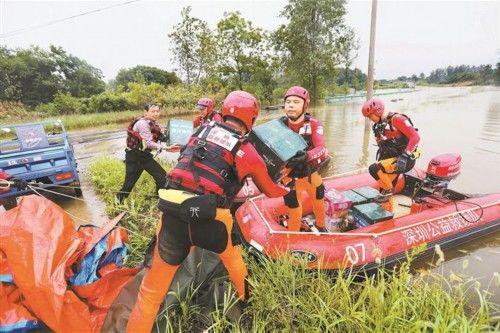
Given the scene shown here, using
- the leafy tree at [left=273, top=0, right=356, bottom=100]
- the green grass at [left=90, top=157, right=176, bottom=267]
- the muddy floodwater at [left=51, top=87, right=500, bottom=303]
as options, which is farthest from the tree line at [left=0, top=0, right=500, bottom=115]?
the green grass at [left=90, top=157, right=176, bottom=267]

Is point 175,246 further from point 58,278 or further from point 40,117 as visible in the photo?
point 40,117

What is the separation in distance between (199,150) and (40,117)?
23208mm

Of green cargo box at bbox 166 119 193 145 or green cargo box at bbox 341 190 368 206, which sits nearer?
green cargo box at bbox 341 190 368 206

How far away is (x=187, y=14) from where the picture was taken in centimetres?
2284

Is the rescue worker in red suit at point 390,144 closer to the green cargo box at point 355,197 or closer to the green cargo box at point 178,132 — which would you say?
the green cargo box at point 355,197

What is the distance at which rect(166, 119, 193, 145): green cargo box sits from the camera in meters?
5.01

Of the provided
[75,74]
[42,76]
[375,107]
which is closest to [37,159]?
[375,107]

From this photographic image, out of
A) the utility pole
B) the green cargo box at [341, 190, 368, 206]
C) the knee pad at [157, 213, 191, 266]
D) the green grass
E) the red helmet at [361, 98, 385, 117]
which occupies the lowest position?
the green grass

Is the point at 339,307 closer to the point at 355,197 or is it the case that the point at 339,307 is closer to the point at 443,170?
the point at 355,197

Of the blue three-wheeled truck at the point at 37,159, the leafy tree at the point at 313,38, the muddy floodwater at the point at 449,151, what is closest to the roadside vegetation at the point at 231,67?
the leafy tree at the point at 313,38

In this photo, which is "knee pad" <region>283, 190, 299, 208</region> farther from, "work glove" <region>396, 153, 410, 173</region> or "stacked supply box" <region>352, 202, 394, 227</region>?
"work glove" <region>396, 153, 410, 173</region>

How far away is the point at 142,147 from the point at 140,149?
5 centimetres

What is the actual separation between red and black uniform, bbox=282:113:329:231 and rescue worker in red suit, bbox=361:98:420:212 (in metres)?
1.07

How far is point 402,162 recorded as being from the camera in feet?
12.7
